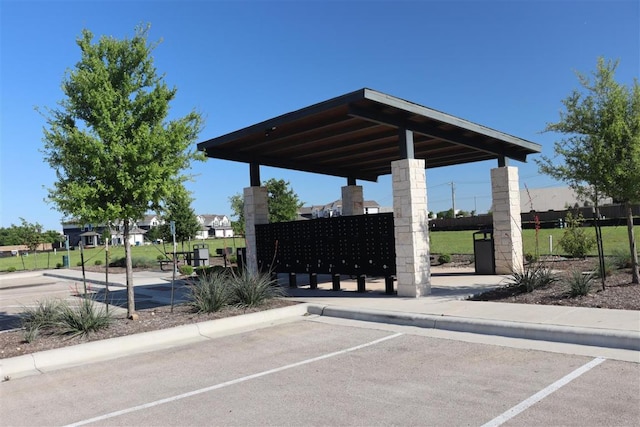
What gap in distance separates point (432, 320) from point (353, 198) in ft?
37.8

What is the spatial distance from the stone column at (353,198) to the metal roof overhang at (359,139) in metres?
1.16

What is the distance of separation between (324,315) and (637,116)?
727 cm

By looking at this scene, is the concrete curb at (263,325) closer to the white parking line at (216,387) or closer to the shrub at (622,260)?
the white parking line at (216,387)

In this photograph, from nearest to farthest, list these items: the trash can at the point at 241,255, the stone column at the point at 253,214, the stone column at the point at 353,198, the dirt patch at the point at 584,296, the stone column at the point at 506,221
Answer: the dirt patch at the point at 584,296, the stone column at the point at 506,221, the stone column at the point at 253,214, the trash can at the point at 241,255, the stone column at the point at 353,198

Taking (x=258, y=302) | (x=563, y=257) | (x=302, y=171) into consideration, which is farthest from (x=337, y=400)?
(x=563, y=257)

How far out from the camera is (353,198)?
19359mm

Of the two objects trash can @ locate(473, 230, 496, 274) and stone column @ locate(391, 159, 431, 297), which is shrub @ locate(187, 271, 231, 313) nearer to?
stone column @ locate(391, 159, 431, 297)

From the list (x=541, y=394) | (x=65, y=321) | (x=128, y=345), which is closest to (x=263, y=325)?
(x=128, y=345)

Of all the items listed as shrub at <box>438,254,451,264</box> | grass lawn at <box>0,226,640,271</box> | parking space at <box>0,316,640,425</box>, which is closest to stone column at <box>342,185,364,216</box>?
shrub at <box>438,254,451,264</box>

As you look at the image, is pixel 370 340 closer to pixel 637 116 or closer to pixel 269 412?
pixel 269 412

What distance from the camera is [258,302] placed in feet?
33.9

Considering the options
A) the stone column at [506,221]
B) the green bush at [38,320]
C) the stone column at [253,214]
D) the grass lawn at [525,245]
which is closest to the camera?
the green bush at [38,320]

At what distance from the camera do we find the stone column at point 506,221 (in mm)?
13891

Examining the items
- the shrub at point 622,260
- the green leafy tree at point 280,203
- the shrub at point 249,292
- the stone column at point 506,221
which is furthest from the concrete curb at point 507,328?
the green leafy tree at point 280,203
